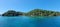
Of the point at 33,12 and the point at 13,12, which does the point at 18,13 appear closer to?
the point at 13,12

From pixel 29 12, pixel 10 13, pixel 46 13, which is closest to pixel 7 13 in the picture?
pixel 10 13

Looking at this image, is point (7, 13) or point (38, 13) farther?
point (7, 13)

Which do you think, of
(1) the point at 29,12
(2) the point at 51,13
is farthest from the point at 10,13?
(2) the point at 51,13

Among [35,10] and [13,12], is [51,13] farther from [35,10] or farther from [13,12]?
[13,12]

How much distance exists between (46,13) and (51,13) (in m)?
5.68

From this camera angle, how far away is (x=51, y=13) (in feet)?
344

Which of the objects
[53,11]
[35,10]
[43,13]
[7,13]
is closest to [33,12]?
[35,10]

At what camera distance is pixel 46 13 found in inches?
4063

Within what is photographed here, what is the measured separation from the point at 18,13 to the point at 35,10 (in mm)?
22216

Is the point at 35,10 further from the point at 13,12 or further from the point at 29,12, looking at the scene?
the point at 13,12

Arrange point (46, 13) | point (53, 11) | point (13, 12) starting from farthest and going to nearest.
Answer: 1. point (13, 12)
2. point (53, 11)
3. point (46, 13)

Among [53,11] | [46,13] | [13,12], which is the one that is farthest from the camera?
[13,12]

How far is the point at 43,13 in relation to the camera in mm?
104750

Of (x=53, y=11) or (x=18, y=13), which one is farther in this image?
(x=18, y=13)
